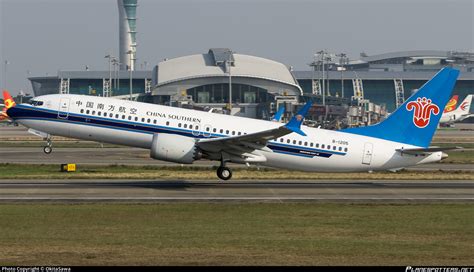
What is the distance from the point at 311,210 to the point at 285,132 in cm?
816

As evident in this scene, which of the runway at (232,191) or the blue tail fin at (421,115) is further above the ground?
the blue tail fin at (421,115)

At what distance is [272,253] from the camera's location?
24.3 m

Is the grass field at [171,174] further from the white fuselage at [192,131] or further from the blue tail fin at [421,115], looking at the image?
the blue tail fin at [421,115]

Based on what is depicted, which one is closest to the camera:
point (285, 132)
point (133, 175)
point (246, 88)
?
point (285, 132)

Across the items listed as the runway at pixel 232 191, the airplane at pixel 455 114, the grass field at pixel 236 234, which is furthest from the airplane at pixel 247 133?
the airplane at pixel 455 114

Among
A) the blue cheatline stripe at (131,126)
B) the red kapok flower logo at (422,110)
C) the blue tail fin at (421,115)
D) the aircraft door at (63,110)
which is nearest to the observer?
the blue cheatline stripe at (131,126)

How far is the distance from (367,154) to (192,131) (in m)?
10.2

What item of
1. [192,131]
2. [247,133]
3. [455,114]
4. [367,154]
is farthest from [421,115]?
[455,114]

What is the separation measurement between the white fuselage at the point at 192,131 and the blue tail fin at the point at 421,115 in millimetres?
645

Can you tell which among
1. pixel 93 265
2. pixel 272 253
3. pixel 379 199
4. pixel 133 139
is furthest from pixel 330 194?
pixel 93 265

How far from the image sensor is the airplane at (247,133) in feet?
149

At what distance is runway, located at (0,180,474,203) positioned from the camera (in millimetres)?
39219

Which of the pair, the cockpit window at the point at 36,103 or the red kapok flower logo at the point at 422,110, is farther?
the cockpit window at the point at 36,103

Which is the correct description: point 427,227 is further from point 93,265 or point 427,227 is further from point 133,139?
point 133,139
